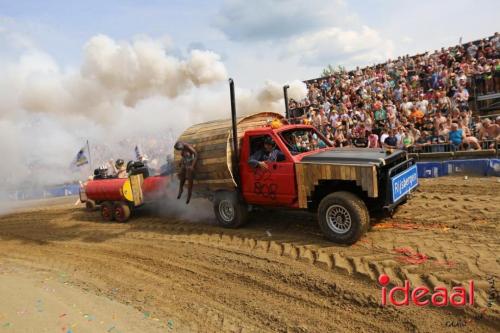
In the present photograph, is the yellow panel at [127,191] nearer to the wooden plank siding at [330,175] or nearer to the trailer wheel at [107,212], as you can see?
the trailer wheel at [107,212]

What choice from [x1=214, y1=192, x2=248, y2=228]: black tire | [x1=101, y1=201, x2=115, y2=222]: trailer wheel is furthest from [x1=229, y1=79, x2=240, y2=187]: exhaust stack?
[x1=101, y1=201, x2=115, y2=222]: trailer wheel

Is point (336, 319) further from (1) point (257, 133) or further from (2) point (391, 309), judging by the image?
(1) point (257, 133)

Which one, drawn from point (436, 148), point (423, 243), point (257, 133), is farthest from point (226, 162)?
point (436, 148)

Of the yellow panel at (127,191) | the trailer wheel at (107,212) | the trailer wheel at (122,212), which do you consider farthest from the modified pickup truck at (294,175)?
the trailer wheel at (107,212)

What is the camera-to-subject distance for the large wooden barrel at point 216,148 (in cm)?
748

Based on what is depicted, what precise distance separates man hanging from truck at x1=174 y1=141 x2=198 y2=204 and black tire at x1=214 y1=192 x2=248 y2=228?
2.26ft

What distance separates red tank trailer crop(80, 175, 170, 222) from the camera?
9641 mm

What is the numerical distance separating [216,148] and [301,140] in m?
1.73

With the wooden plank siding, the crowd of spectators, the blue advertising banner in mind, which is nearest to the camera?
the wooden plank siding

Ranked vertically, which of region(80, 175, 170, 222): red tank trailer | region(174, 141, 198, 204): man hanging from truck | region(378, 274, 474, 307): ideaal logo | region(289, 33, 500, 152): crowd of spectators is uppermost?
region(289, 33, 500, 152): crowd of spectators

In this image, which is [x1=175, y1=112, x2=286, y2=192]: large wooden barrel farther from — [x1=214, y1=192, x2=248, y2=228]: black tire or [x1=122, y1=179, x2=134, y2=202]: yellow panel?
[x1=122, y1=179, x2=134, y2=202]: yellow panel

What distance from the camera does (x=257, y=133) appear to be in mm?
7297

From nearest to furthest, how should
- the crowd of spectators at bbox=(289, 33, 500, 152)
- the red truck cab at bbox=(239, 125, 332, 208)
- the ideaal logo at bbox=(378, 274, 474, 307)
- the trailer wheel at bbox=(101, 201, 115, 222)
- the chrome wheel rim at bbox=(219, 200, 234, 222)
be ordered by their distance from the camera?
1. the ideaal logo at bbox=(378, 274, 474, 307)
2. the red truck cab at bbox=(239, 125, 332, 208)
3. the chrome wheel rim at bbox=(219, 200, 234, 222)
4. the trailer wheel at bbox=(101, 201, 115, 222)
5. the crowd of spectators at bbox=(289, 33, 500, 152)

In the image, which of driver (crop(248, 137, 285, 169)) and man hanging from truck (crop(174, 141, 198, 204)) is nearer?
driver (crop(248, 137, 285, 169))
